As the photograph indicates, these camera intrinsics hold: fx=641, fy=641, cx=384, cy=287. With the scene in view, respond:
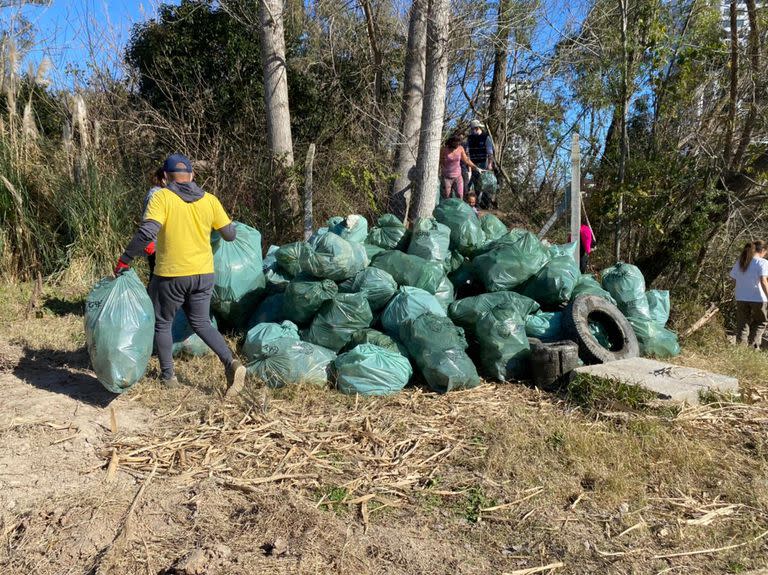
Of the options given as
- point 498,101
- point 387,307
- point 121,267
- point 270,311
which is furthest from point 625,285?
point 498,101

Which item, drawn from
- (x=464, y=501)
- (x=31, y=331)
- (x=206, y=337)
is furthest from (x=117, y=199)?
(x=464, y=501)

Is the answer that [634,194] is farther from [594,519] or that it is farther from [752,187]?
[594,519]

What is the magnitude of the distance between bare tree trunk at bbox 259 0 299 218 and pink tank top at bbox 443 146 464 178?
2.14m

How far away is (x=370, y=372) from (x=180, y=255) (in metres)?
1.53

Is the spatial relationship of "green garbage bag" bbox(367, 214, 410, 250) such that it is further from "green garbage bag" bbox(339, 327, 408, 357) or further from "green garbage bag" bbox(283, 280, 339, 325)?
"green garbage bag" bbox(339, 327, 408, 357)

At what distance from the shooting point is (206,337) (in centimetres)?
439

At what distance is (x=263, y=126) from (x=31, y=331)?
5866 millimetres

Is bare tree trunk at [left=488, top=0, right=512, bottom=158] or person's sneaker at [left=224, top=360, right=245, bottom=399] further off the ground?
bare tree trunk at [left=488, top=0, right=512, bottom=158]

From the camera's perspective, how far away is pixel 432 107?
7160 millimetres

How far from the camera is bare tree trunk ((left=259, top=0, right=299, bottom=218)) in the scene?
8250mm

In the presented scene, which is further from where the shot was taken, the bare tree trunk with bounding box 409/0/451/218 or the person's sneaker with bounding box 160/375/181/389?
the bare tree trunk with bounding box 409/0/451/218

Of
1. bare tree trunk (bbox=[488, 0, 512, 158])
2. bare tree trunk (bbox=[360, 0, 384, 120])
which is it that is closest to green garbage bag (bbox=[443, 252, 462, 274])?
bare tree trunk (bbox=[360, 0, 384, 120])

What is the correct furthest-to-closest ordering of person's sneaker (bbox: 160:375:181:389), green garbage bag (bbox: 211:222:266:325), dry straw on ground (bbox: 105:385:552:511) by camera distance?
1. green garbage bag (bbox: 211:222:266:325)
2. person's sneaker (bbox: 160:375:181:389)
3. dry straw on ground (bbox: 105:385:552:511)

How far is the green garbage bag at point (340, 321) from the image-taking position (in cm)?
507
